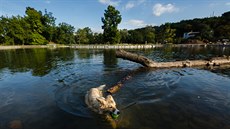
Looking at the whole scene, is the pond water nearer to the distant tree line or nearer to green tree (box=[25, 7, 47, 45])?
the distant tree line

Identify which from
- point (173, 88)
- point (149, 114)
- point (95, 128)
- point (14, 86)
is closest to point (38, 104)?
point (95, 128)

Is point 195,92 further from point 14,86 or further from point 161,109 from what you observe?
point 14,86

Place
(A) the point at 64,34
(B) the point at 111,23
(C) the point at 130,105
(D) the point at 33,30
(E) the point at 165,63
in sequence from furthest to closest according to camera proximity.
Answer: (A) the point at 64,34, (D) the point at 33,30, (B) the point at 111,23, (E) the point at 165,63, (C) the point at 130,105

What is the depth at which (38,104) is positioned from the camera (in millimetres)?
8305

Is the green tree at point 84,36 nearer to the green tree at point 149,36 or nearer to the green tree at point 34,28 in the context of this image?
the green tree at point 34,28

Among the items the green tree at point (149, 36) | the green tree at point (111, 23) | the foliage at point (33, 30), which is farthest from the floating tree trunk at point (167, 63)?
the green tree at point (149, 36)

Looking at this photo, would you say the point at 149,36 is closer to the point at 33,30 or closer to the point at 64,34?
the point at 64,34

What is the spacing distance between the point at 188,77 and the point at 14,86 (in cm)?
1321

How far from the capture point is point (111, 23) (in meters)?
77.4

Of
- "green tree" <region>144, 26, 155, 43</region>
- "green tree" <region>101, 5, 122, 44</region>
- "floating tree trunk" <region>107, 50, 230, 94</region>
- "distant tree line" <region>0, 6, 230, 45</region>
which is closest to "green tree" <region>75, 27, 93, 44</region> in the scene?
"distant tree line" <region>0, 6, 230, 45</region>

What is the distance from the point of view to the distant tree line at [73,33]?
77.2 m

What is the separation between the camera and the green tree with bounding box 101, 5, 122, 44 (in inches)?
2982

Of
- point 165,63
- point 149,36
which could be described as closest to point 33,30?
point 149,36

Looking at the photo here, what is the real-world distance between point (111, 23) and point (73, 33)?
39185mm
